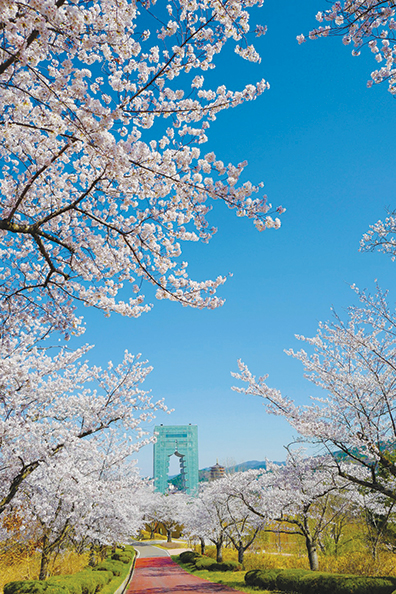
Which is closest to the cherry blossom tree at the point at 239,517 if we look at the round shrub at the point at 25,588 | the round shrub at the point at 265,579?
the round shrub at the point at 265,579

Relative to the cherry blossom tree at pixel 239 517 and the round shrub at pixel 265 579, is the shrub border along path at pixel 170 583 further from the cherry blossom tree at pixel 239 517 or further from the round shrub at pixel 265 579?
the cherry blossom tree at pixel 239 517

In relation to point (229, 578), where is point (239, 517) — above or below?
above

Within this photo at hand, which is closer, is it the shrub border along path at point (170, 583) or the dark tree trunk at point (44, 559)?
the dark tree trunk at point (44, 559)

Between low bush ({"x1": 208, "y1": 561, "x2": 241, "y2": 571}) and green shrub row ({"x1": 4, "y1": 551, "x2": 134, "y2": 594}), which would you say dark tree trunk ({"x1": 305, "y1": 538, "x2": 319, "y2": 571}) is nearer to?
low bush ({"x1": 208, "y1": 561, "x2": 241, "y2": 571})

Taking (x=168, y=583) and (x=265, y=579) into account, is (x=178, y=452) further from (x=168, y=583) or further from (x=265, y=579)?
(x=265, y=579)

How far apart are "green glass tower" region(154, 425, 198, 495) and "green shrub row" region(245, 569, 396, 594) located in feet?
221

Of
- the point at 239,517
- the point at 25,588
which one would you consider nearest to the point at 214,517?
the point at 239,517

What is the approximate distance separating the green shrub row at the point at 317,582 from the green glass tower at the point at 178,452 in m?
67.4

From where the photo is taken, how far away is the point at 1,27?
2941mm

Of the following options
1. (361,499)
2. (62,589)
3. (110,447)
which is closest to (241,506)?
(361,499)

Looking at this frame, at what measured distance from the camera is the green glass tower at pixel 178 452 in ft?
257

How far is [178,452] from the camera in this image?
80.0m

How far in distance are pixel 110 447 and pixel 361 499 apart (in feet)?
36.5

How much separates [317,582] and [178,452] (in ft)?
243
